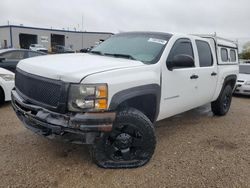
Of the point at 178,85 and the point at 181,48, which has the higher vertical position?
the point at 181,48

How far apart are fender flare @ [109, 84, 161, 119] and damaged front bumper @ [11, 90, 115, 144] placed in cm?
14

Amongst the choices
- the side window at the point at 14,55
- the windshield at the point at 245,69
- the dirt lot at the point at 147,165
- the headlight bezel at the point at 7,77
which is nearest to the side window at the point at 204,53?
the dirt lot at the point at 147,165

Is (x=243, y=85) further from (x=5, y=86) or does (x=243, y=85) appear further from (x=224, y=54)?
(x=5, y=86)

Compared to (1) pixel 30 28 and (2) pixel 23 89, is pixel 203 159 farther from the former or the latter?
(1) pixel 30 28

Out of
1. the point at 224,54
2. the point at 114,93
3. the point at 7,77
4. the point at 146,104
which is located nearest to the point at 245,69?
the point at 224,54

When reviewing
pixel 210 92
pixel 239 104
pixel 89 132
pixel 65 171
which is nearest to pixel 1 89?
pixel 65 171

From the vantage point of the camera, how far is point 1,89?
6098mm

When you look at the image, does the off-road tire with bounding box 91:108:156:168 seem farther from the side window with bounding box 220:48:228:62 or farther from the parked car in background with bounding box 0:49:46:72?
the parked car in background with bounding box 0:49:46:72

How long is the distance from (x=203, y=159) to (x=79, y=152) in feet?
6.00

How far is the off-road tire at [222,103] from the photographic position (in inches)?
243

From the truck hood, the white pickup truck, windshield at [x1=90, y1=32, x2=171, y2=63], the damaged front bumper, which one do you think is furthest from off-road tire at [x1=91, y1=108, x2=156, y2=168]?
windshield at [x1=90, y1=32, x2=171, y2=63]

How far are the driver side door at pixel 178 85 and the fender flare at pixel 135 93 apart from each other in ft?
0.56

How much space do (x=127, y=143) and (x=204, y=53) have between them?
276cm

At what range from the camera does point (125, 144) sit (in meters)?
3.40
